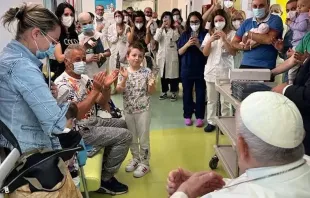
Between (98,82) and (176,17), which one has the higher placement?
(176,17)

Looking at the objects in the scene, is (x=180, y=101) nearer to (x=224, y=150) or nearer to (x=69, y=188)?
(x=224, y=150)

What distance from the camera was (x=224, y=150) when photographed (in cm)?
322

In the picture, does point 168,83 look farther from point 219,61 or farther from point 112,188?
point 112,188

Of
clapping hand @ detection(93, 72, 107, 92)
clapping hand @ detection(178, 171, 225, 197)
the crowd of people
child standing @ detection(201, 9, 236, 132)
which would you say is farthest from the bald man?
clapping hand @ detection(178, 171, 225, 197)

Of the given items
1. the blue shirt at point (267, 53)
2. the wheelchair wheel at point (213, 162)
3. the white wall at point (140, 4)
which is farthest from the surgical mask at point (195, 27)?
the white wall at point (140, 4)

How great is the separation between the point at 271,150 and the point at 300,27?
→ 9.30ft

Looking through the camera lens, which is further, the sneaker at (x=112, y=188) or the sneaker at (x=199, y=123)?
the sneaker at (x=199, y=123)

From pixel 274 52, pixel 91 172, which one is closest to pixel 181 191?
pixel 91 172

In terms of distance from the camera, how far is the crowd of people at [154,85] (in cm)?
116

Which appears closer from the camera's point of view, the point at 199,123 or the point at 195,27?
the point at 195,27

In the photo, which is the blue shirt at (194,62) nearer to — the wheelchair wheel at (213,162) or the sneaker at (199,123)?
the sneaker at (199,123)

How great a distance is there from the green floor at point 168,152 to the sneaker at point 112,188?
4 centimetres

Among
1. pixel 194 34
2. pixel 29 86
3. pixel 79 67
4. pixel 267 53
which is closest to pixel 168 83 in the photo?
pixel 194 34

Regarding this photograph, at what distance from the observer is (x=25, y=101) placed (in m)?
1.71
